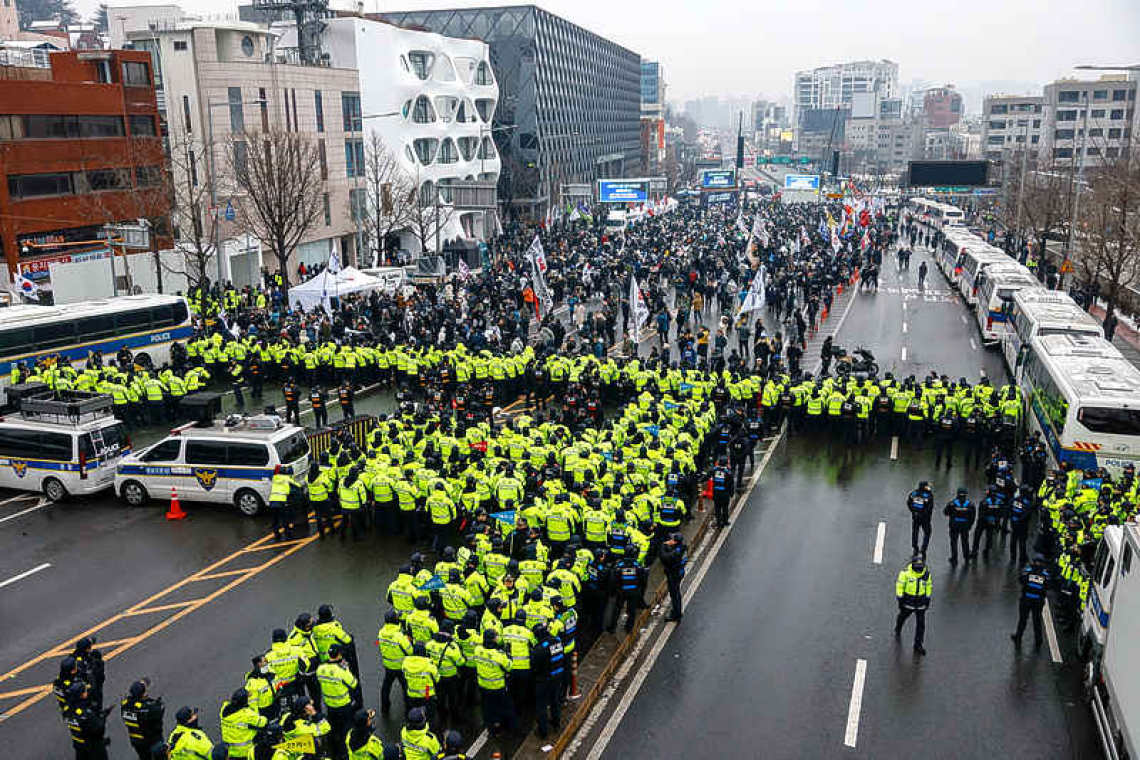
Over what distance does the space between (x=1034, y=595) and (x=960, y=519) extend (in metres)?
2.74

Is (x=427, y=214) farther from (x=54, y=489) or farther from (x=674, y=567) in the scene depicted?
(x=674, y=567)

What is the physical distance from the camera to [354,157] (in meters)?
55.0

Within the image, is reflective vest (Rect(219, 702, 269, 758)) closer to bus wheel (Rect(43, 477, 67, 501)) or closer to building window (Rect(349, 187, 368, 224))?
bus wheel (Rect(43, 477, 67, 501))

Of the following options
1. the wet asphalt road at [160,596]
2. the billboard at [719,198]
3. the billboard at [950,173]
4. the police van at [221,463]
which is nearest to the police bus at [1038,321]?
the wet asphalt road at [160,596]

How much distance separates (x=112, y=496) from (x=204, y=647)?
7.33m

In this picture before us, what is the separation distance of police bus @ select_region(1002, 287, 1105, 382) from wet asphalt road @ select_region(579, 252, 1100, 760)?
7.89 m

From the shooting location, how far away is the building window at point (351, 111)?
5384cm

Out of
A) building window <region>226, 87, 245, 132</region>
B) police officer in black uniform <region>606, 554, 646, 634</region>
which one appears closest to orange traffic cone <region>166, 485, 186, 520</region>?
police officer in black uniform <region>606, 554, 646, 634</region>

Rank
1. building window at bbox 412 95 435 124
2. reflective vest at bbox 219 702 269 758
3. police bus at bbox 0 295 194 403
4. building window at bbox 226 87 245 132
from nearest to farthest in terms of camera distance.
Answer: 1. reflective vest at bbox 219 702 269 758
2. police bus at bbox 0 295 194 403
3. building window at bbox 226 87 245 132
4. building window at bbox 412 95 435 124

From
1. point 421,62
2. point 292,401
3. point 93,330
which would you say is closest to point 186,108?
point 421,62

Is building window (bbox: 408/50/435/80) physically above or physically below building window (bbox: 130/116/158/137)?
above

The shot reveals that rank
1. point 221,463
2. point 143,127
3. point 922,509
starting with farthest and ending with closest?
point 143,127 < point 221,463 < point 922,509

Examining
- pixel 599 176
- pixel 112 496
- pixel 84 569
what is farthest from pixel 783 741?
pixel 599 176

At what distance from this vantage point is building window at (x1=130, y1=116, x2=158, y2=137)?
3972cm
